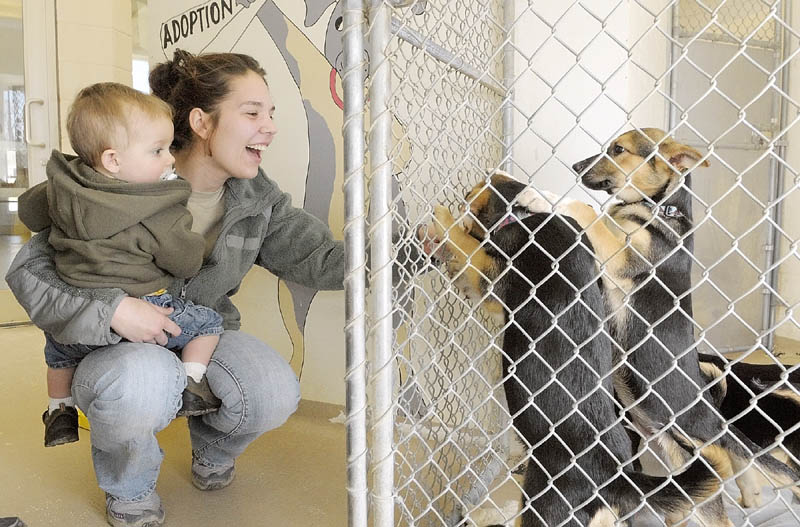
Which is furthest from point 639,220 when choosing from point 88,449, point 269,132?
point 88,449

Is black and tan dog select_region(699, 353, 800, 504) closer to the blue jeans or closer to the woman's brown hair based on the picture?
the blue jeans

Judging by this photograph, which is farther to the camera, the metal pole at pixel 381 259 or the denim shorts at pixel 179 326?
the denim shorts at pixel 179 326

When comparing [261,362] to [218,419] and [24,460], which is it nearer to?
[218,419]

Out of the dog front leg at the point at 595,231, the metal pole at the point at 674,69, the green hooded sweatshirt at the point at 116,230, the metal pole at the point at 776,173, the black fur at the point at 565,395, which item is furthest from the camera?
the metal pole at the point at 776,173

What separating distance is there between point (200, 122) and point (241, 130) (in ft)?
0.40

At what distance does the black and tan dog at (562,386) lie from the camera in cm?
107

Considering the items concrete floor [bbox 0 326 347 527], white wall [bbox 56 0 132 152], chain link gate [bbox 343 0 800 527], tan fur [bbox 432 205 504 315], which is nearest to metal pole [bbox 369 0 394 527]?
chain link gate [bbox 343 0 800 527]

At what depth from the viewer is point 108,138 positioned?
4.78 feet

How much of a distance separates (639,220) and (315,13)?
1.28m

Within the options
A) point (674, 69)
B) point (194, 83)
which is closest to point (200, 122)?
point (194, 83)

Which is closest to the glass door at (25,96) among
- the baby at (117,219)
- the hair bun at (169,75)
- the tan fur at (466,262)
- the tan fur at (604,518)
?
the hair bun at (169,75)

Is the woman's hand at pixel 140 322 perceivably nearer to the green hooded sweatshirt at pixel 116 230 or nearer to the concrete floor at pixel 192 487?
the green hooded sweatshirt at pixel 116 230

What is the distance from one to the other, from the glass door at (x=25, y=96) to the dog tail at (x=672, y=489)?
376 cm

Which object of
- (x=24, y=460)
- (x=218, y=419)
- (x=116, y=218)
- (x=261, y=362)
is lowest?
(x=24, y=460)
